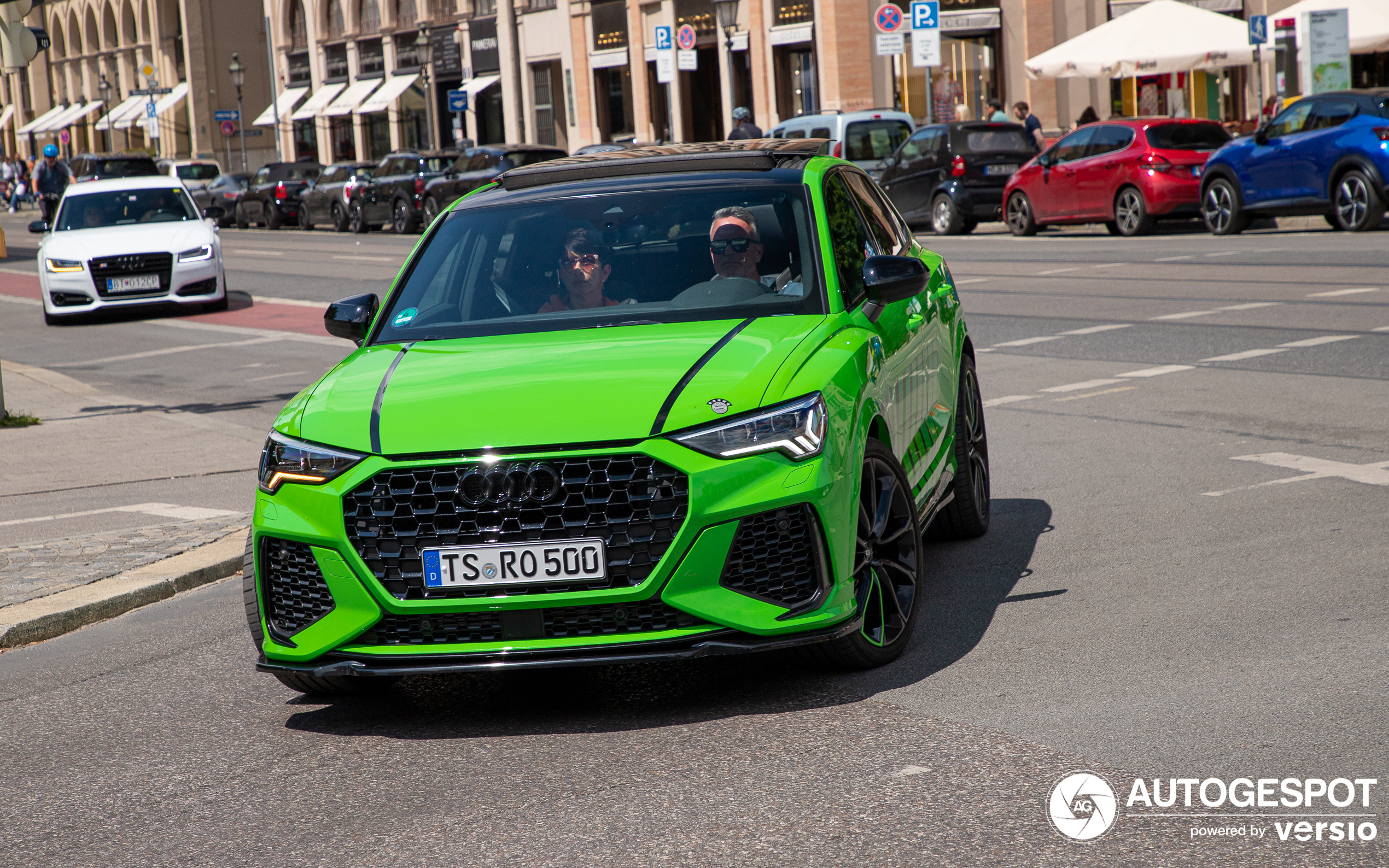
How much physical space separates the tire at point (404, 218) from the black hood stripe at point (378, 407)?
105 ft

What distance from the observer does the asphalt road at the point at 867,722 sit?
3.77 metres

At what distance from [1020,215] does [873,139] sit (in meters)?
4.61

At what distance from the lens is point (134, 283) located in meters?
20.2

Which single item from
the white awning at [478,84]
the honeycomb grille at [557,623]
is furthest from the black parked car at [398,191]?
the honeycomb grille at [557,623]

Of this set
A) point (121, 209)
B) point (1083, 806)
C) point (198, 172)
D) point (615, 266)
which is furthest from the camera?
point (198, 172)

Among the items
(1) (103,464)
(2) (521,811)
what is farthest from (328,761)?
(1) (103,464)

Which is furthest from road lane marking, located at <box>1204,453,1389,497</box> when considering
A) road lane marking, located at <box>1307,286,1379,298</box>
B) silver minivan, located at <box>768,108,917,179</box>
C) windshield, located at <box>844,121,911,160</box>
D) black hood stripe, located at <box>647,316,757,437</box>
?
windshield, located at <box>844,121,911,160</box>

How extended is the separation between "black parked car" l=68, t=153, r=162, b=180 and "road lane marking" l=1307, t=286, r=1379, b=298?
124 ft

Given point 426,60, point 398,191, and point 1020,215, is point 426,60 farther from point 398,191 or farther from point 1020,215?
point 1020,215

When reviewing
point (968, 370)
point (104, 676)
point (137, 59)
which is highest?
point (137, 59)

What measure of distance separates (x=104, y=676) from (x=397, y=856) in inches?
90.5

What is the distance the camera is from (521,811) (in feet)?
13.0

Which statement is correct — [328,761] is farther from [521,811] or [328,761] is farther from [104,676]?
[104,676]

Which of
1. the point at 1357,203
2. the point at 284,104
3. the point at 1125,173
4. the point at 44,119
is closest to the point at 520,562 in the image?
the point at 1357,203
